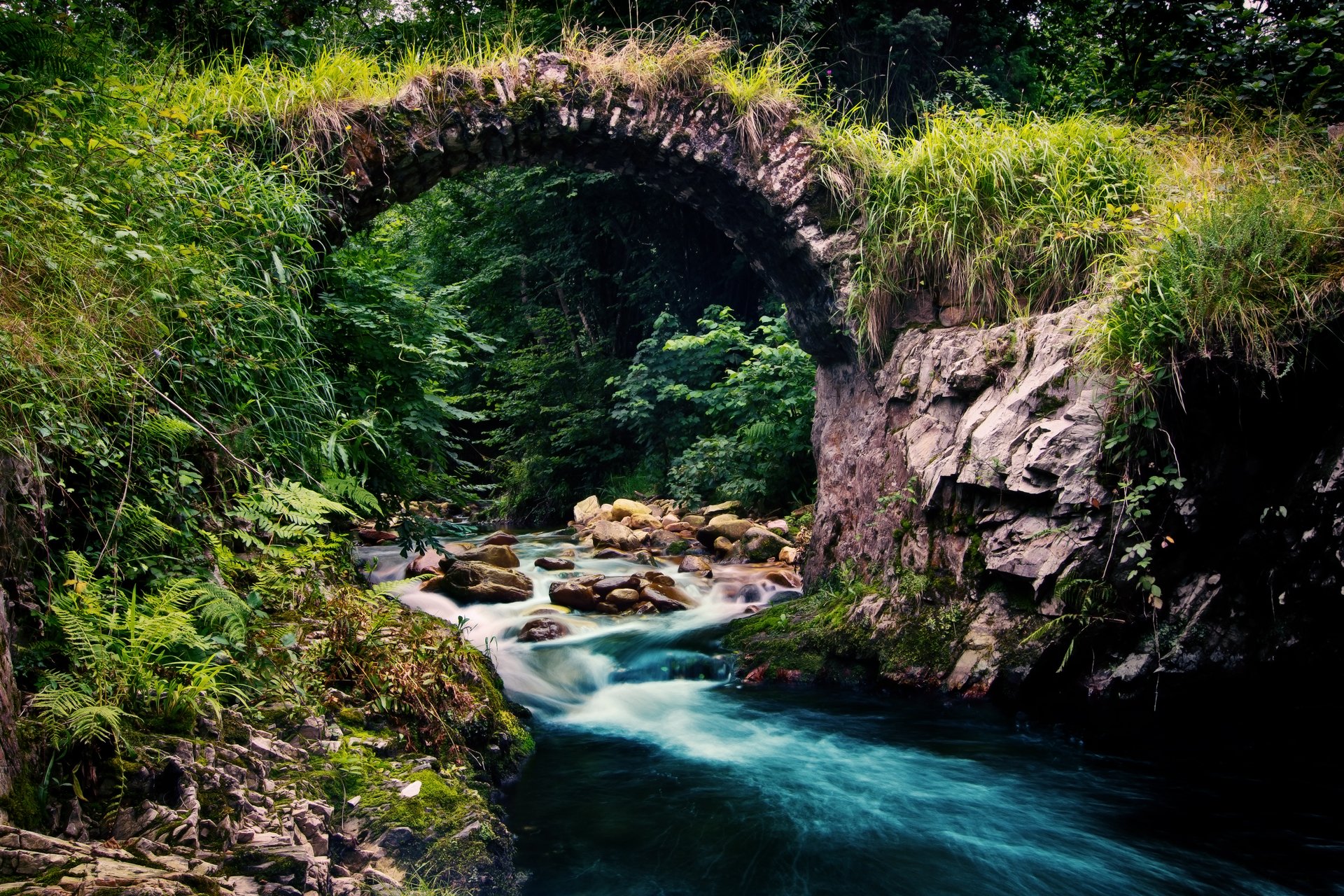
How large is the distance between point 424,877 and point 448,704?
1.19m

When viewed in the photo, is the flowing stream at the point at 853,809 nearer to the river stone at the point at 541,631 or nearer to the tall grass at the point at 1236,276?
the river stone at the point at 541,631

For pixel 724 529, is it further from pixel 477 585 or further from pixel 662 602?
pixel 477 585

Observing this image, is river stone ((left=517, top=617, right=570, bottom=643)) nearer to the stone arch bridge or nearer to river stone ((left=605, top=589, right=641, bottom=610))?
river stone ((left=605, top=589, right=641, bottom=610))

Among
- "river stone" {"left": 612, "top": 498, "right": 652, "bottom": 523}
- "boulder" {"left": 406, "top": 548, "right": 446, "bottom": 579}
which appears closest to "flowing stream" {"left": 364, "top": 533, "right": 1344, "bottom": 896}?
"boulder" {"left": 406, "top": 548, "right": 446, "bottom": 579}

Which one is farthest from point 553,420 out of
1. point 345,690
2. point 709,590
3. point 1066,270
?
point 345,690

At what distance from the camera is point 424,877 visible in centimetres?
305

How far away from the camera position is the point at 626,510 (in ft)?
42.6

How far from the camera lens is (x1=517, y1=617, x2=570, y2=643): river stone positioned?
7.34 meters

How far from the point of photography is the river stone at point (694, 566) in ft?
31.6

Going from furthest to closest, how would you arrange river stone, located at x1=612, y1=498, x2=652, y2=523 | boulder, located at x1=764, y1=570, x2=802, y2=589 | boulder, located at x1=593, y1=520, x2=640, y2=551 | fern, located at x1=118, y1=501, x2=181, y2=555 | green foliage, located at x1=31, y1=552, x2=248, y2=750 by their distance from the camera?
river stone, located at x1=612, y1=498, x2=652, y2=523 → boulder, located at x1=593, y1=520, x2=640, y2=551 → boulder, located at x1=764, y1=570, x2=802, y2=589 → fern, located at x1=118, y1=501, x2=181, y2=555 → green foliage, located at x1=31, y1=552, x2=248, y2=750

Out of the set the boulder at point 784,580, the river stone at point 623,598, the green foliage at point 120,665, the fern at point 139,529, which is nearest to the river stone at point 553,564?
the river stone at point 623,598

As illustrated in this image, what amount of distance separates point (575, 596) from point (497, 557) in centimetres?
176

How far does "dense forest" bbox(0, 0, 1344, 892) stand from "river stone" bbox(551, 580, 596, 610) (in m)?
1.89

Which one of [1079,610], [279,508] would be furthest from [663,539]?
[279,508]
